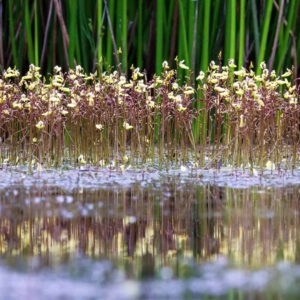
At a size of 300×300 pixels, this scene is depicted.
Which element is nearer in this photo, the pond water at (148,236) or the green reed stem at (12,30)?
the pond water at (148,236)

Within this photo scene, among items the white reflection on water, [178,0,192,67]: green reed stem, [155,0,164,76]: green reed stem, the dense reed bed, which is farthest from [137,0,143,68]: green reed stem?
the white reflection on water

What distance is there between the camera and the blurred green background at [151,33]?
5641mm

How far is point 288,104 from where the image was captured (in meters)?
4.84

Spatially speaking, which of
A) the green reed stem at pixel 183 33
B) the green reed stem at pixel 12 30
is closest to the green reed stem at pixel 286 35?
the green reed stem at pixel 183 33

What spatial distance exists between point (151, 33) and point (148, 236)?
381 centimetres

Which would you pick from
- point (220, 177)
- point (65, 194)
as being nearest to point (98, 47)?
point (220, 177)

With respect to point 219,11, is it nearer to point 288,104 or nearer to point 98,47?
point 98,47

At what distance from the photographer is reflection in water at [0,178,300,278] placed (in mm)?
2336

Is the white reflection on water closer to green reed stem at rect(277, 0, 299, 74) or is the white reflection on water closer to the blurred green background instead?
the blurred green background

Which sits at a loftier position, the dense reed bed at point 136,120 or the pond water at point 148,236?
the dense reed bed at point 136,120

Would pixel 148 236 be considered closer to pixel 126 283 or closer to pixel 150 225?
pixel 150 225

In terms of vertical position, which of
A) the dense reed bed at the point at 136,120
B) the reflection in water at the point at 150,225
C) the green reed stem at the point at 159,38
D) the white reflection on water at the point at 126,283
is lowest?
the white reflection on water at the point at 126,283

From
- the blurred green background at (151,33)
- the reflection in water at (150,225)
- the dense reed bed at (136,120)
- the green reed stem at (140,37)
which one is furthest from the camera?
the green reed stem at (140,37)

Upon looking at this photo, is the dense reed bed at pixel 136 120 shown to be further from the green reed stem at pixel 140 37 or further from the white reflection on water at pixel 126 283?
the white reflection on water at pixel 126 283
